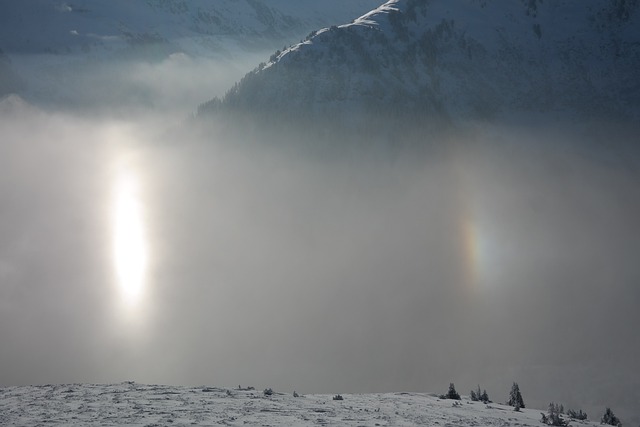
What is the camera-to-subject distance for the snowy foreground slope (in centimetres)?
5341

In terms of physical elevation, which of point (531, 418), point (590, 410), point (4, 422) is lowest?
point (4, 422)

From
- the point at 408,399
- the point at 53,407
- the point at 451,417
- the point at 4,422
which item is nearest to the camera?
the point at 4,422

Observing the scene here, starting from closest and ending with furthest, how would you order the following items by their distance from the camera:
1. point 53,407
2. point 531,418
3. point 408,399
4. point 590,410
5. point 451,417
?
point 53,407
point 451,417
point 531,418
point 408,399
point 590,410

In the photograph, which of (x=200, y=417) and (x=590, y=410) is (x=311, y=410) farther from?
(x=590, y=410)

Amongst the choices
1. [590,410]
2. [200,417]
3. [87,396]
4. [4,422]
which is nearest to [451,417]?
[200,417]

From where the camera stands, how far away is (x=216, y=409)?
57.5 m

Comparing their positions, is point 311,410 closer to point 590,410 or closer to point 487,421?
point 487,421

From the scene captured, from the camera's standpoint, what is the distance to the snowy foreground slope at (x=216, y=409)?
5341cm

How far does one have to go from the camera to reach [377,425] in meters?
54.2

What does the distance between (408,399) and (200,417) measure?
2418 cm

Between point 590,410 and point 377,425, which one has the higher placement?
point 590,410

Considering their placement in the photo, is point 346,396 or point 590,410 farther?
point 590,410

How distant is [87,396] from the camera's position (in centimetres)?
6156

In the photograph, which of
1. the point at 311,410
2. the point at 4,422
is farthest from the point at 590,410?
the point at 4,422
